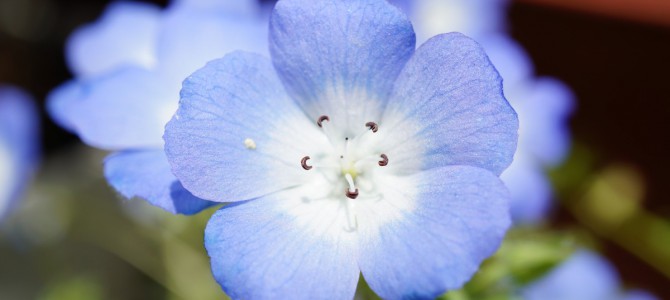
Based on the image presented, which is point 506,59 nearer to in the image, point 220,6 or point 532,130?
point 532,130

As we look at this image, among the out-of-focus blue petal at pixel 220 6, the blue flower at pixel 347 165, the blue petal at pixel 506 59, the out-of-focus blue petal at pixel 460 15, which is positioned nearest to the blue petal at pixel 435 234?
the blue flower at pixel 347 165

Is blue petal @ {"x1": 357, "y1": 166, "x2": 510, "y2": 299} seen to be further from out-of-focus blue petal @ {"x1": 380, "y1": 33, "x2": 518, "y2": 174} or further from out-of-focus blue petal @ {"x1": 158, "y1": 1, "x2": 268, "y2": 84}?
out-of-focus blue petal @ {"x1": 158, "y1": 1, "x2": 268, "y2": 84}

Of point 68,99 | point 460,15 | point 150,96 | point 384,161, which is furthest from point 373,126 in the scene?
point 460,15

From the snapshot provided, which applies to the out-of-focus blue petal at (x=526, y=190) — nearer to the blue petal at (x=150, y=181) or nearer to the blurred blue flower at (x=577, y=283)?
the blurred blue flower at (x=577, y=283)

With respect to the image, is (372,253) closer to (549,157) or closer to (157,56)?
(157,56)

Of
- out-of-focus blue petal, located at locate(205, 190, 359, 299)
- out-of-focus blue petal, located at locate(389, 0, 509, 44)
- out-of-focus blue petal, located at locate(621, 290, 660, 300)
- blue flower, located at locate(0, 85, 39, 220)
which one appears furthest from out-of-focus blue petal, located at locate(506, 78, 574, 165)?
blue flower, located at locate(0, 85, 39, 220)

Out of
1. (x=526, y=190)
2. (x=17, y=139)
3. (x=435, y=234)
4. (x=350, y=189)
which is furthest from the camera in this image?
(x=17, y=139)

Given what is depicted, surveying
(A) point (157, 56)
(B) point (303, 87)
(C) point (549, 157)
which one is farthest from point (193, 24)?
(C) point (549, 157)
